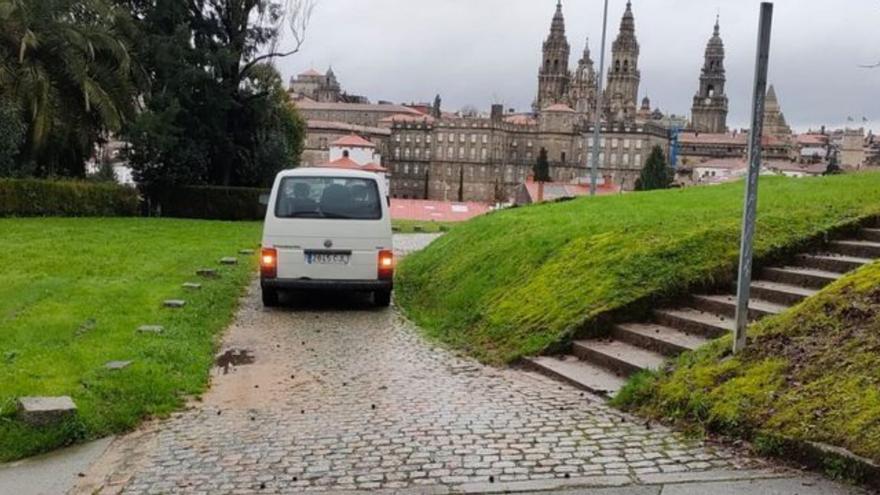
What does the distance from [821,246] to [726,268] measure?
4.71ft

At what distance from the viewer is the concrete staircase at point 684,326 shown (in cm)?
709

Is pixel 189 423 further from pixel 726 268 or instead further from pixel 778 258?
pixel 778 258

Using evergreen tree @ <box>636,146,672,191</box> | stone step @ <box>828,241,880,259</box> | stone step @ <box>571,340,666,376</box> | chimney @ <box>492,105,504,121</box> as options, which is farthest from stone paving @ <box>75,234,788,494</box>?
chimney @ <box>492,105,504,121</box>

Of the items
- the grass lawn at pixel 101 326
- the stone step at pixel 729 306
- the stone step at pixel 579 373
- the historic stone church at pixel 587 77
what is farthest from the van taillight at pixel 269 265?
the historic stone church at pixel 587 77

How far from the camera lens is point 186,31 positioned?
34.2m

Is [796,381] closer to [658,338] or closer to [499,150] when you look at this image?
[658,338]

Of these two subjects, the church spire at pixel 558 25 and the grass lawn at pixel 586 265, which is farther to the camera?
the church spire at pixel 558 25

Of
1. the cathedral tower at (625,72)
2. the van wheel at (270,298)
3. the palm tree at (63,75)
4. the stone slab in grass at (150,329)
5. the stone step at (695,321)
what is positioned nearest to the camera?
the stone step at (695,321)

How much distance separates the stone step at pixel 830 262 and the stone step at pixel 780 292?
1.90 feet

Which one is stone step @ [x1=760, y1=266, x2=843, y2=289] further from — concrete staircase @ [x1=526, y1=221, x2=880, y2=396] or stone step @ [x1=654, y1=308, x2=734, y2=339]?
stone step @ [x1=654, y1=308, x2=734, y2=339]

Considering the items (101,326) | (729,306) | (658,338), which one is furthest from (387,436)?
(101,326)

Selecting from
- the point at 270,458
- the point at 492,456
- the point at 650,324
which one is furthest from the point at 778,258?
the point at 270,458

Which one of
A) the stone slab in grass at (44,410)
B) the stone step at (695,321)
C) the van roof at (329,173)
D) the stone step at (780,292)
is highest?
the van roof at (329,173)

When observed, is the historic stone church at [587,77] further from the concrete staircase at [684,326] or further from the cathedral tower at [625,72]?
the concrete staircase at [684,326]
